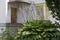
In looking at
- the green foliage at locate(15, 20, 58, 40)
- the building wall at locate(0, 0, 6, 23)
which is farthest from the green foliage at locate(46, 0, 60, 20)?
the building wall at locate(0, 0, 6, 23)

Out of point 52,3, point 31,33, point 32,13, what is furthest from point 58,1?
point 32,13

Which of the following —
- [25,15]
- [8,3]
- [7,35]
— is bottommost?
[7,35]

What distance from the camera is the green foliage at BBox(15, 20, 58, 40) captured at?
6917 millimetres

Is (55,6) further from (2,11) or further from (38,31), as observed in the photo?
(2,11)

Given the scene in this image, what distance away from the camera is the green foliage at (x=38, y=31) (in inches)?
272

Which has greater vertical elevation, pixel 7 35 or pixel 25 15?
pixel 25 15

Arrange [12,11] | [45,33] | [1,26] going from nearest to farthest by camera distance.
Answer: [45,33], [1,26], [12,11]

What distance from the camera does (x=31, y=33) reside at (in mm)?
7008

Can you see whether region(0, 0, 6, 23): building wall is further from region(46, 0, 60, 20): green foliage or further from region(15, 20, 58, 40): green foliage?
region(46, 0, 60, 20): green foliage

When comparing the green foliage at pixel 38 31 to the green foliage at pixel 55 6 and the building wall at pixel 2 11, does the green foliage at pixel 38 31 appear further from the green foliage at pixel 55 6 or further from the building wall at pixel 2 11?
the building wall at pixel 2 11

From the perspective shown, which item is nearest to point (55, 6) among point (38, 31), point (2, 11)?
point (38, 31)

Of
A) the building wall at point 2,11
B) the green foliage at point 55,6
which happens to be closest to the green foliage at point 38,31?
the green foliage at point 55,6

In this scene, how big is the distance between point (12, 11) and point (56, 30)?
6.20 metres

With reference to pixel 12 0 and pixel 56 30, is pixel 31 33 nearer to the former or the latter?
pixel 56 30
